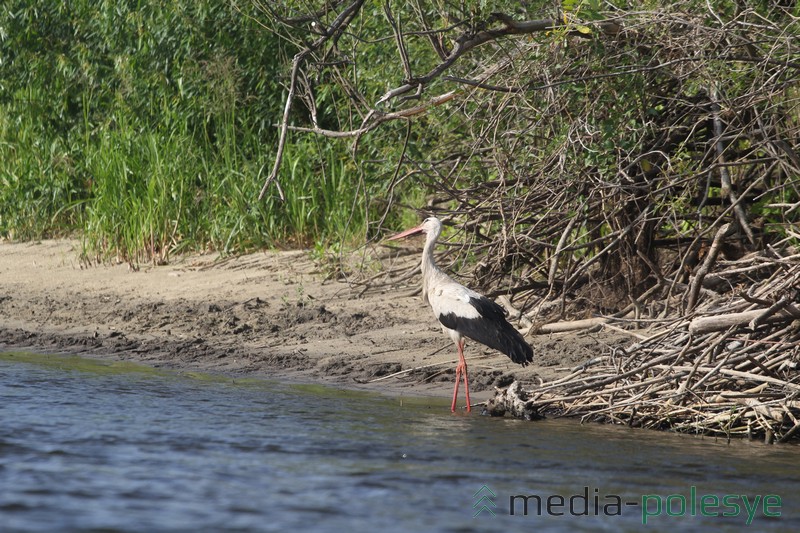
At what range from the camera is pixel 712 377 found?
5.62m

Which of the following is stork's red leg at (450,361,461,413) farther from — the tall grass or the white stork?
the tall grass

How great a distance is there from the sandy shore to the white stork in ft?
1.47

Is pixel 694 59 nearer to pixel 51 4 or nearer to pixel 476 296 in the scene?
pixel 476 296

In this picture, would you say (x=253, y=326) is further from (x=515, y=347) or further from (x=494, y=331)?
(x=515, y=347)

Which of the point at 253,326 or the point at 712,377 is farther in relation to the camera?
the point at 253,326

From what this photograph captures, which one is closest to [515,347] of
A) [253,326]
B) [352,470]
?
[352,470]

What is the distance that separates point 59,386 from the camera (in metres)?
7.29

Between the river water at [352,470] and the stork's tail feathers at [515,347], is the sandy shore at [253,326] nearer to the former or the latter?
the stork's tail feathers at [515,347]

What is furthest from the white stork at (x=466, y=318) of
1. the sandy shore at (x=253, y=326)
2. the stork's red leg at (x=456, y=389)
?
the sandy shore at (x=253, y=326)

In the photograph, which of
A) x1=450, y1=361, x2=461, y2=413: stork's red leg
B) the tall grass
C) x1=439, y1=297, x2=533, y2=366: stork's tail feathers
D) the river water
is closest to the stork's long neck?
x1=439, y1=297, x2=533, y2=366: stork's tail feathers

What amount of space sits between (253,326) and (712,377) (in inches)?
171

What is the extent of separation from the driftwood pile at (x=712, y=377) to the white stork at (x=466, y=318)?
325 mm

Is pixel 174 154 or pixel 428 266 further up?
pixel 174 154

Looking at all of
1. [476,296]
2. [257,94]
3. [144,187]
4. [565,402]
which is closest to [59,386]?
[476,296]
